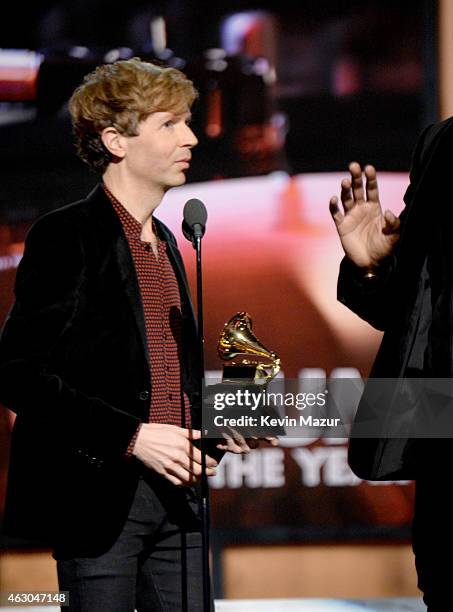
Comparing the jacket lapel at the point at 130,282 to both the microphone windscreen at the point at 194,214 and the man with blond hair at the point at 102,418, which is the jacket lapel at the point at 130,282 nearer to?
the man with blond hair at the point at 102,418

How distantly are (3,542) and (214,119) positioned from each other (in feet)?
6.80

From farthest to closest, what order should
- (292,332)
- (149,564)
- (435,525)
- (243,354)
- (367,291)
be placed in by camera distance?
(292,332) < (243,354) < (149,564) < (367,291) < (435,525)

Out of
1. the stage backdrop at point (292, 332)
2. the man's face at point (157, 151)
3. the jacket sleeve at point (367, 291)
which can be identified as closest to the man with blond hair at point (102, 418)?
the man's face at point (157, 151)

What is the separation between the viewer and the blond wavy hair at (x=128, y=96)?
2.14 m

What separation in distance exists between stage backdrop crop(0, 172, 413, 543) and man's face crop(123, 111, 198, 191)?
163 cm

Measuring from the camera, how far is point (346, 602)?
12.6 feet

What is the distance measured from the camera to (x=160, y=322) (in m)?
2.06

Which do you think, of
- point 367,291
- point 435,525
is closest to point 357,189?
point 367,291

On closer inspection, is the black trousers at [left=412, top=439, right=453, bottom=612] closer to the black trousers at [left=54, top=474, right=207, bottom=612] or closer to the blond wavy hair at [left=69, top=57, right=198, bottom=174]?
the black trousers at [left=54, top=474, right=207, bottom=612]

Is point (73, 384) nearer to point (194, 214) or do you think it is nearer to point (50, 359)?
point (50, 359)

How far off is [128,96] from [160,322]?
1.83ft

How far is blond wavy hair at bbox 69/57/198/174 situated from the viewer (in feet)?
7.01

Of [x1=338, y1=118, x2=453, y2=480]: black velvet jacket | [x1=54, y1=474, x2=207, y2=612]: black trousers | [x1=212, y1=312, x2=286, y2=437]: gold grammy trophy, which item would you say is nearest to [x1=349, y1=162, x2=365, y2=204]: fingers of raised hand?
[x1=338, y1=118, x2=453, y2=480]: black velvet jacket

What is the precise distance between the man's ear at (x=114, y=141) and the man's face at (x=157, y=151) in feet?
0.05
